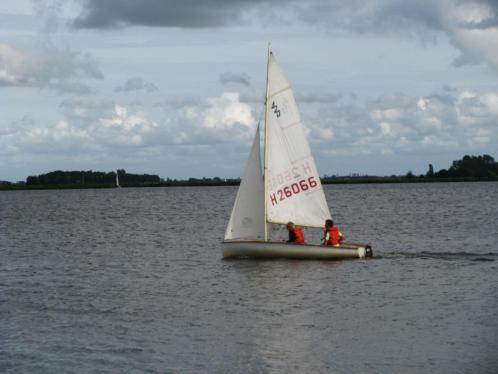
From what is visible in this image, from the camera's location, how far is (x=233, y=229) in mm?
35344

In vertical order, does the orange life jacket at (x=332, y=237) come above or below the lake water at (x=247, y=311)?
above

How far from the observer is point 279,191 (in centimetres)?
3522

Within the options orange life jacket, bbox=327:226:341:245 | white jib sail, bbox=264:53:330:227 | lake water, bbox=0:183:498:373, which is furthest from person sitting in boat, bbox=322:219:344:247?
A: white jib sail, bbox=264:53:330:227

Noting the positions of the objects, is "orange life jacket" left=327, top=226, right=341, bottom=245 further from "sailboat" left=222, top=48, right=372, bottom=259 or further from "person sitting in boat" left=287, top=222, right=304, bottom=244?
"person sitting in boat" left=287, top=222, right=304, bottom=244

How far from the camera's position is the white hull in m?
33.8

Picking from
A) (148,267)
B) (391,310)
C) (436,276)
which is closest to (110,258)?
(148,267)

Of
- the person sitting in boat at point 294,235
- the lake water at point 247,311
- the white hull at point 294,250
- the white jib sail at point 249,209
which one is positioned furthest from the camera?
the white jib sail at point 249,209

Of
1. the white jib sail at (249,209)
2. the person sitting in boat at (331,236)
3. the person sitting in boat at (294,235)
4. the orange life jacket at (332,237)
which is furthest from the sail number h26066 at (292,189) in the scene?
the orange life jacket at (332,237)

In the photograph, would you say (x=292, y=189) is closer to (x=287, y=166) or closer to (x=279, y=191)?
(x=279, y=191)

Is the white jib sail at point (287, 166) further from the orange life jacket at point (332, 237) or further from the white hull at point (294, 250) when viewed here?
the orange life jacket at point (332, 237)

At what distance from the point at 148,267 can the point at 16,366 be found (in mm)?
19148

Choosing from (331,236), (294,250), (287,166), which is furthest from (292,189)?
(294,250)

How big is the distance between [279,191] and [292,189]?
0.62 m

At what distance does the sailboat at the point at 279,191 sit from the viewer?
112 feet
